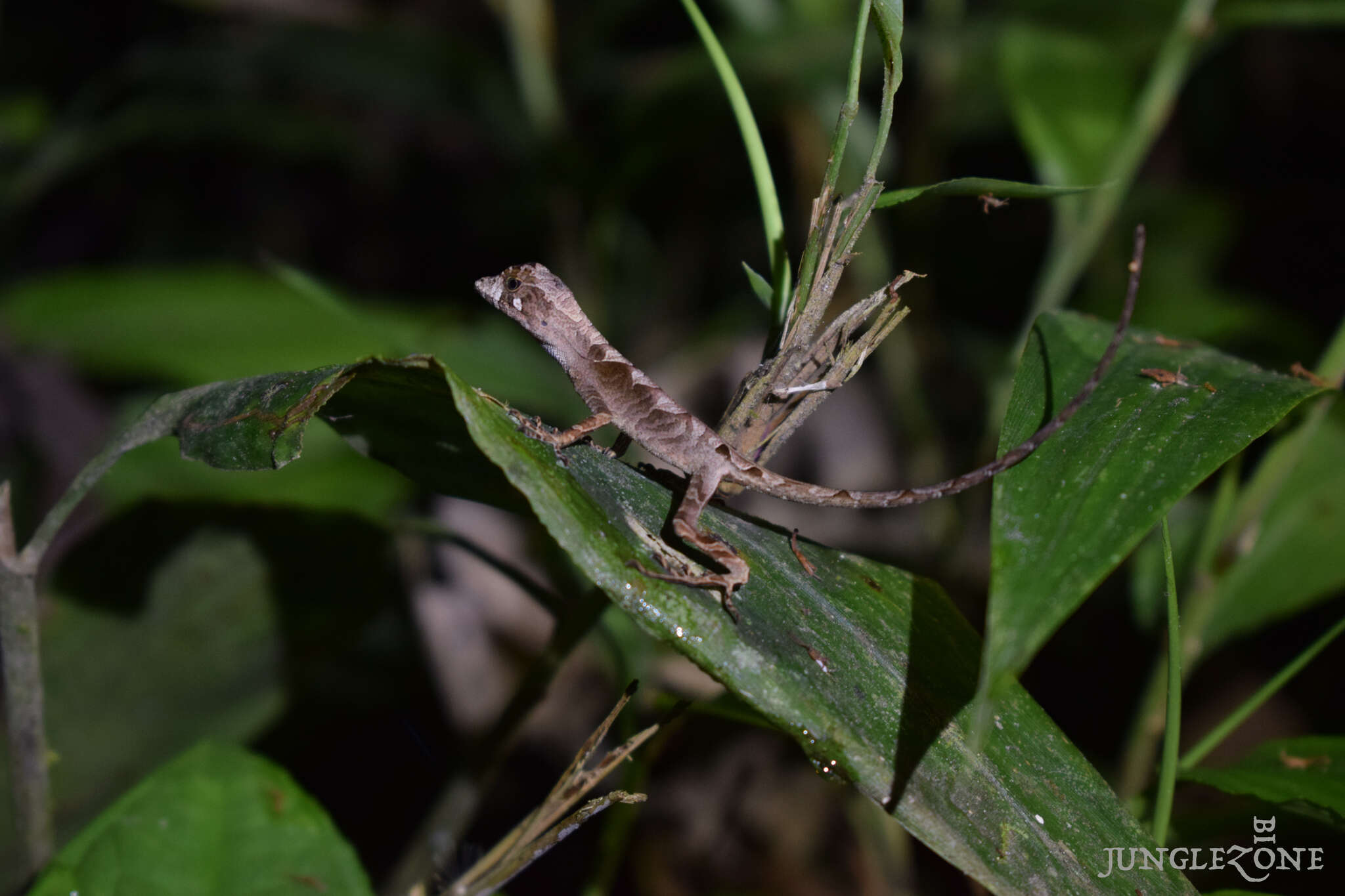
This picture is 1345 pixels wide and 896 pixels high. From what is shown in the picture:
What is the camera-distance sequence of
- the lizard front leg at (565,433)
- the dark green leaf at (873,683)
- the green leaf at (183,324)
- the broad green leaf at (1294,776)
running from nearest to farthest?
1. the dark green leaf at (873,683)
2. the broad green leaf at (1294,776)
3. the lizard front leg at (565,433)
4. the green leaf at (183,324)

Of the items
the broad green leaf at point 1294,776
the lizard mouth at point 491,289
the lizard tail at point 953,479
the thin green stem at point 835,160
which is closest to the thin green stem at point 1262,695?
the broad green leaf at point 1294,776

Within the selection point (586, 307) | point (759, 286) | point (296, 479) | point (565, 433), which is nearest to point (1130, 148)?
point (759, 286)

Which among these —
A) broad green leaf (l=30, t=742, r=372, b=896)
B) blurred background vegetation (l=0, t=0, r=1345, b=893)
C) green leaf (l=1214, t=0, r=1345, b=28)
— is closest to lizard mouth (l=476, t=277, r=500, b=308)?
blurred background vegetation (l=0, t=0, r=1345, b=893)

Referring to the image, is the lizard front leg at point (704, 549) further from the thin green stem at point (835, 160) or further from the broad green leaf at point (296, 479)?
the broad green leaf at point (296, 479)

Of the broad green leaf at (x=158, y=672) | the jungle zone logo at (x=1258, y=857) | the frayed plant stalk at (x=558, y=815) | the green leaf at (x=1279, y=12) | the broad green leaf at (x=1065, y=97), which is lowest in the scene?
the broad green leaf at (x=158, y=672)

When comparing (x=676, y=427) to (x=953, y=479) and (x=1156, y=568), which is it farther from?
(x=1156, y=568)

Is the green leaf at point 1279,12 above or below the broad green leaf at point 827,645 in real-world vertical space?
above

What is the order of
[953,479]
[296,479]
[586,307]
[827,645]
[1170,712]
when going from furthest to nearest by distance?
1. [586,307]
2. [296,479]
3. [953,479]
4. [1170,712]
5. [827,645]

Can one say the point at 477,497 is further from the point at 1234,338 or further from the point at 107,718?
the point at 1234,338
